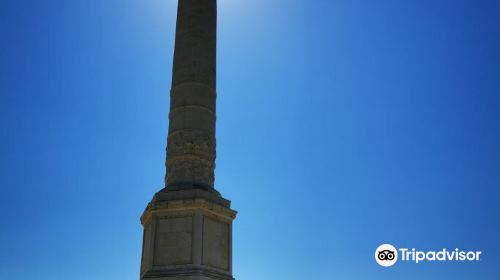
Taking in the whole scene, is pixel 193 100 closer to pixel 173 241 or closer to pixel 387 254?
pixel 173 241

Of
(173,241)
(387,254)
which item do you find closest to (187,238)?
(173,241)

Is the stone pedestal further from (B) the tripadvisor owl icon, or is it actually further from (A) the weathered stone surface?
(B) the tripadvisor owl icon

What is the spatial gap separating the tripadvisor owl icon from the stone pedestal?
7.13 meters

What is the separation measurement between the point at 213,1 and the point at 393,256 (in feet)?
35.4

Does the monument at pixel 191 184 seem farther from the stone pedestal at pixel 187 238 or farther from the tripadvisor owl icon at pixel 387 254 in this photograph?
the tripadvisor owl icon at pixel 387 254

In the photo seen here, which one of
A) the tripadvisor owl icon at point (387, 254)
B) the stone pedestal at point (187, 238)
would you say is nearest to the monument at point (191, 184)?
the stone pedestal at point (187, 238)

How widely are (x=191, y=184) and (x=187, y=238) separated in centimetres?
149

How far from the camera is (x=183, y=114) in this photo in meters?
13.5

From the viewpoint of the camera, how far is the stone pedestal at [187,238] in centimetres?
1142

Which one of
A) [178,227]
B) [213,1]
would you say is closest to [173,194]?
[178,227]

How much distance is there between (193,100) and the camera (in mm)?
13602

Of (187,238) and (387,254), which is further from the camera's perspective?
(387,254)

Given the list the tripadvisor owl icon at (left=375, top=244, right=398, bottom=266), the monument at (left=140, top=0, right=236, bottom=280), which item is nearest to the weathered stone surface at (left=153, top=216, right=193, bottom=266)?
the monument at (left=140, top=0, right=236, bottom=280)

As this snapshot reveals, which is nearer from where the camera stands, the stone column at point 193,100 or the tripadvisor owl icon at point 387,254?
the stone column at point 193,100
